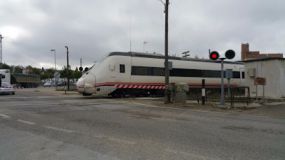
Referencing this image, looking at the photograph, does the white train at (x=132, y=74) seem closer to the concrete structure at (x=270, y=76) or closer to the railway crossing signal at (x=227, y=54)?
the concrete structure at (x=270, y=76)

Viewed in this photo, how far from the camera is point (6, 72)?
132 feet

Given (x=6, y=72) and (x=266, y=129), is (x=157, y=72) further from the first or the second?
(x=6, y=72)

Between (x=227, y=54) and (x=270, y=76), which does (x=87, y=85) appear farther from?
(x=270, y=76)

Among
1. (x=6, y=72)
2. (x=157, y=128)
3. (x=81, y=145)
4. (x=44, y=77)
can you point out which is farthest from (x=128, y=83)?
(x=44, y=77)

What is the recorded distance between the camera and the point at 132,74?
2464 centimetres

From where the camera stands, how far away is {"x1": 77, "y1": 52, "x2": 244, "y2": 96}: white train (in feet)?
77.4

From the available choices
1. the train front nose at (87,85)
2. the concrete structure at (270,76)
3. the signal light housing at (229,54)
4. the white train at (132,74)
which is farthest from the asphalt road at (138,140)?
the train front nose at (87,85)

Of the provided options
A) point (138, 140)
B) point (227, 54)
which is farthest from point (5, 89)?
point (138, 140)

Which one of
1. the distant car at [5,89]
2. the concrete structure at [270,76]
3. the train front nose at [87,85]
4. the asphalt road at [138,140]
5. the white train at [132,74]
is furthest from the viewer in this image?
the distant car at [5,89]

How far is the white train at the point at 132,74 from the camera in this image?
23.6 metres

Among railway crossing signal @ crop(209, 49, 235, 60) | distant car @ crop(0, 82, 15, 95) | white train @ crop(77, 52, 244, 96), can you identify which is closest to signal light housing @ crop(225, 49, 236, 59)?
railway crossing signal @ crop(209, 49, 235, 60)

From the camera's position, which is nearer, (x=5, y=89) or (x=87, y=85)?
(x=87, y=85)

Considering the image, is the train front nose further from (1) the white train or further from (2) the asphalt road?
(2) the asphalt road

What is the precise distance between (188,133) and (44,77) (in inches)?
5468
